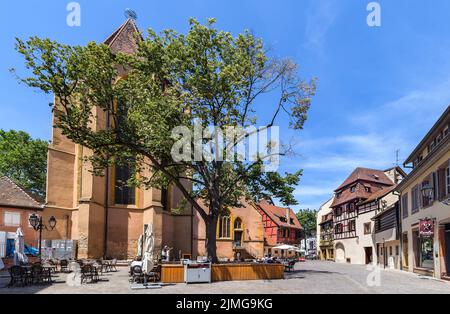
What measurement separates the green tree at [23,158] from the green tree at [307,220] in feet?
223

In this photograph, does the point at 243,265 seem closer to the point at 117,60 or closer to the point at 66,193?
the point at 117,60

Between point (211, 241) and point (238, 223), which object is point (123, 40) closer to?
point (238, 223)

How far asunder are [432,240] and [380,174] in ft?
116

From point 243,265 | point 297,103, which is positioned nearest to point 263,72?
point 297,103

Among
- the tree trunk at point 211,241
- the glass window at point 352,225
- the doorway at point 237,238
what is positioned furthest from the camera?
the glass window at point 352,225

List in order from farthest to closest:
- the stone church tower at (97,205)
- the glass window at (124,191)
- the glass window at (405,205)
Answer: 1. the glass window at (124,191)
2. the stone church tower at (97,205)
3. the glass window at (405,205)

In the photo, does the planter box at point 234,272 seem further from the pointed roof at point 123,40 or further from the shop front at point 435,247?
the pointed roof at point 123,40

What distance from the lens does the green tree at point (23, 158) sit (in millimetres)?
49219

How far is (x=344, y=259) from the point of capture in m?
58.2

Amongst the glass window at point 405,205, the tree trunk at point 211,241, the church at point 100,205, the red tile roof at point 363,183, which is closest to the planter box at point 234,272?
the tree trunk at point 211,241

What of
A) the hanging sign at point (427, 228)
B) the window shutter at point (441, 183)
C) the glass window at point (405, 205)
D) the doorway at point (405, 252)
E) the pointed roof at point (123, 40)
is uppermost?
the pointed roof at point (123, 40)

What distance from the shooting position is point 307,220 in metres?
105

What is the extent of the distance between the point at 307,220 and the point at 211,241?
86.4 meters

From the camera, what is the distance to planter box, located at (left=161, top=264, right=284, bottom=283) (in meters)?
18.8
